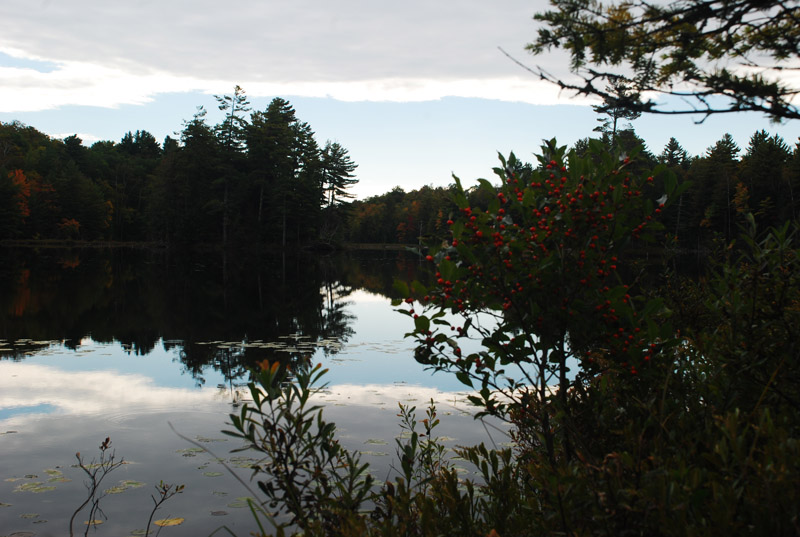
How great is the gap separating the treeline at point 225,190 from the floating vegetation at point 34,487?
5699cm

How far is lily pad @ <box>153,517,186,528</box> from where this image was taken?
16.5 feet

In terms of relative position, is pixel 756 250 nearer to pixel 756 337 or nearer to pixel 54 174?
pixel 756 337

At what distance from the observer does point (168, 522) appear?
507 centimetres

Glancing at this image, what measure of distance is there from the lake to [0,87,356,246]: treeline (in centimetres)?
4398

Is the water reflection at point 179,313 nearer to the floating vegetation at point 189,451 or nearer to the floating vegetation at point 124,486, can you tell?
the floating vegetation at point 189,451

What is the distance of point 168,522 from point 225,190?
6001cm

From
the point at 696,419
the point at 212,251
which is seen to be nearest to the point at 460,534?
the point at 696,419

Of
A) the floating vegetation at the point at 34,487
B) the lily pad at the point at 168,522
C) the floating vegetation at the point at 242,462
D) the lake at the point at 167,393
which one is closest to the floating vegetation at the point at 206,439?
the lake at the point at 167,393

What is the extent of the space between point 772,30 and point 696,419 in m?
2.32

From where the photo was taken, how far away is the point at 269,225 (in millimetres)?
65312

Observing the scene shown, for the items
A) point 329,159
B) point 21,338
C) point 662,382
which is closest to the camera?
point 662,382

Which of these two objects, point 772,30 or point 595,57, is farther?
point 595,57

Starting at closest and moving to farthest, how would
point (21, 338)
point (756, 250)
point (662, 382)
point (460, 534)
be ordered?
point (460, 534) < point (756, 250) < point (662, 382) < point (21, 338)

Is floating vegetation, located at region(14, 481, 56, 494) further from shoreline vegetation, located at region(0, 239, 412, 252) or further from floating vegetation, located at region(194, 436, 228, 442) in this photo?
shoreline vegetation, located at region(0, 239, 412, 252)
